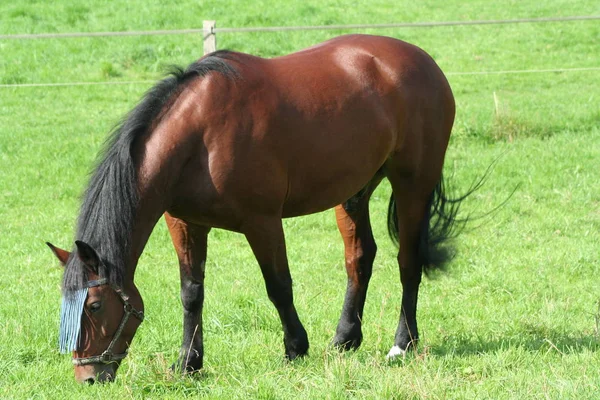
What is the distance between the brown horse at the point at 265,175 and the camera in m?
4.10

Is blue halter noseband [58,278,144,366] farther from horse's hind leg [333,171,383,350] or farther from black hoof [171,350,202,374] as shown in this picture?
horse's hind leg [333,171,383,350]

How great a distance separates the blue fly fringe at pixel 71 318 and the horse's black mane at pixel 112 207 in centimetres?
4

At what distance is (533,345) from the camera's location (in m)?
4.99

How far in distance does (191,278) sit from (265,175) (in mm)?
814

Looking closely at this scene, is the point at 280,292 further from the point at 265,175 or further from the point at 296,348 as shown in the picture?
the point at 265,175

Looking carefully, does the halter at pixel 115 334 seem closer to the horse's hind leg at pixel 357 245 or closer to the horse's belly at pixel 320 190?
the horse's belly at pixel 320 190

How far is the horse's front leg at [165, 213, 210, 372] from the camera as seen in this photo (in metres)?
4.77

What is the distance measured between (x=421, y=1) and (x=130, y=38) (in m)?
6.39

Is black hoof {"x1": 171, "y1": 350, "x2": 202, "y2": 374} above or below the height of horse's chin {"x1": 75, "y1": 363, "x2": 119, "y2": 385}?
below

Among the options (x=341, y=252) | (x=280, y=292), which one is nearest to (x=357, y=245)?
(x=280, y=292)

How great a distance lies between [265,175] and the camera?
14.6 ft

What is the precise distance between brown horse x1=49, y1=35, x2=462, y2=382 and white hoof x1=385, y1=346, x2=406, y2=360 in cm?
1

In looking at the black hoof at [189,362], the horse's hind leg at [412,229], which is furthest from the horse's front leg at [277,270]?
the horse's hind leg at [412,229]

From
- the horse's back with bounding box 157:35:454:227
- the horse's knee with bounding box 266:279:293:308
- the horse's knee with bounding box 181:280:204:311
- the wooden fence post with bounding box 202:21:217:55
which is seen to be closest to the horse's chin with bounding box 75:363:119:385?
the horse's knee with bounding box 181:280:204:311
